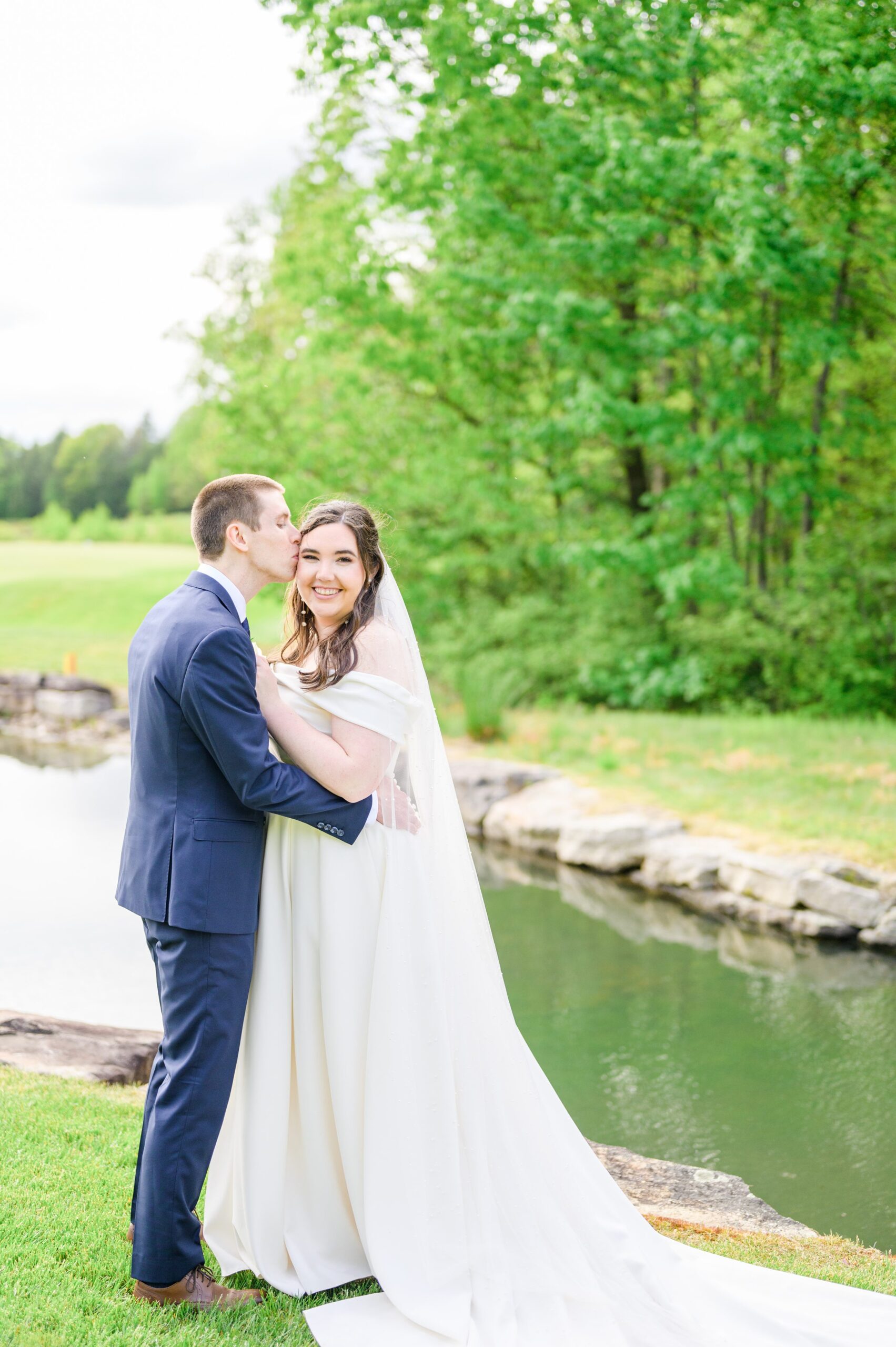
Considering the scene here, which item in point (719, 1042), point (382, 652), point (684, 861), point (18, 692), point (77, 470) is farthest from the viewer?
point (77, 470)

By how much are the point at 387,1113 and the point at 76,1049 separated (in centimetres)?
239

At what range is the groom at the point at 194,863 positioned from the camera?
9.07 ft

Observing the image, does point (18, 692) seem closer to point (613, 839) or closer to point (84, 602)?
point (84, 602)

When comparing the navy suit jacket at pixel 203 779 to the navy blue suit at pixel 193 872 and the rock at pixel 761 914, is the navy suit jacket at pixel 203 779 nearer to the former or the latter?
the navy blue suit at pixel 193 872

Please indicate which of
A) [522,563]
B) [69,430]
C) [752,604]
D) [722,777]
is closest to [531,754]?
[722,777]

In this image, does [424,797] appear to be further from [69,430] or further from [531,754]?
[69,430]

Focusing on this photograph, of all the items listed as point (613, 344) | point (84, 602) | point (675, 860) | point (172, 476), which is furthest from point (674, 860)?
point (172, 476)

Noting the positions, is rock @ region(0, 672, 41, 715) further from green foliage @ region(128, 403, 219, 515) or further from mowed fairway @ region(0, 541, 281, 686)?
green foliage @ region(128, 403, 219, 515)

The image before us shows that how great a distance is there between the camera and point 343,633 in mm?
3133

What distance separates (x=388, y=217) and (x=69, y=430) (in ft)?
104

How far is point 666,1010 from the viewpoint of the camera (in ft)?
22.7

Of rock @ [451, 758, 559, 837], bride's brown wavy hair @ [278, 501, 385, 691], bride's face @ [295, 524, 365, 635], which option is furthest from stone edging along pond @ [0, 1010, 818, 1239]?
rock @ [451, 758, 559, 837]

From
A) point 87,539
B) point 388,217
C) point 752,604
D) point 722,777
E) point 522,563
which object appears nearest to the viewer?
point 722,777

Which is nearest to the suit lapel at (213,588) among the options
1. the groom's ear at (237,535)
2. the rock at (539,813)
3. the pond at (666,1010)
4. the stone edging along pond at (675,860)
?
the groom's ear at (237,535)
